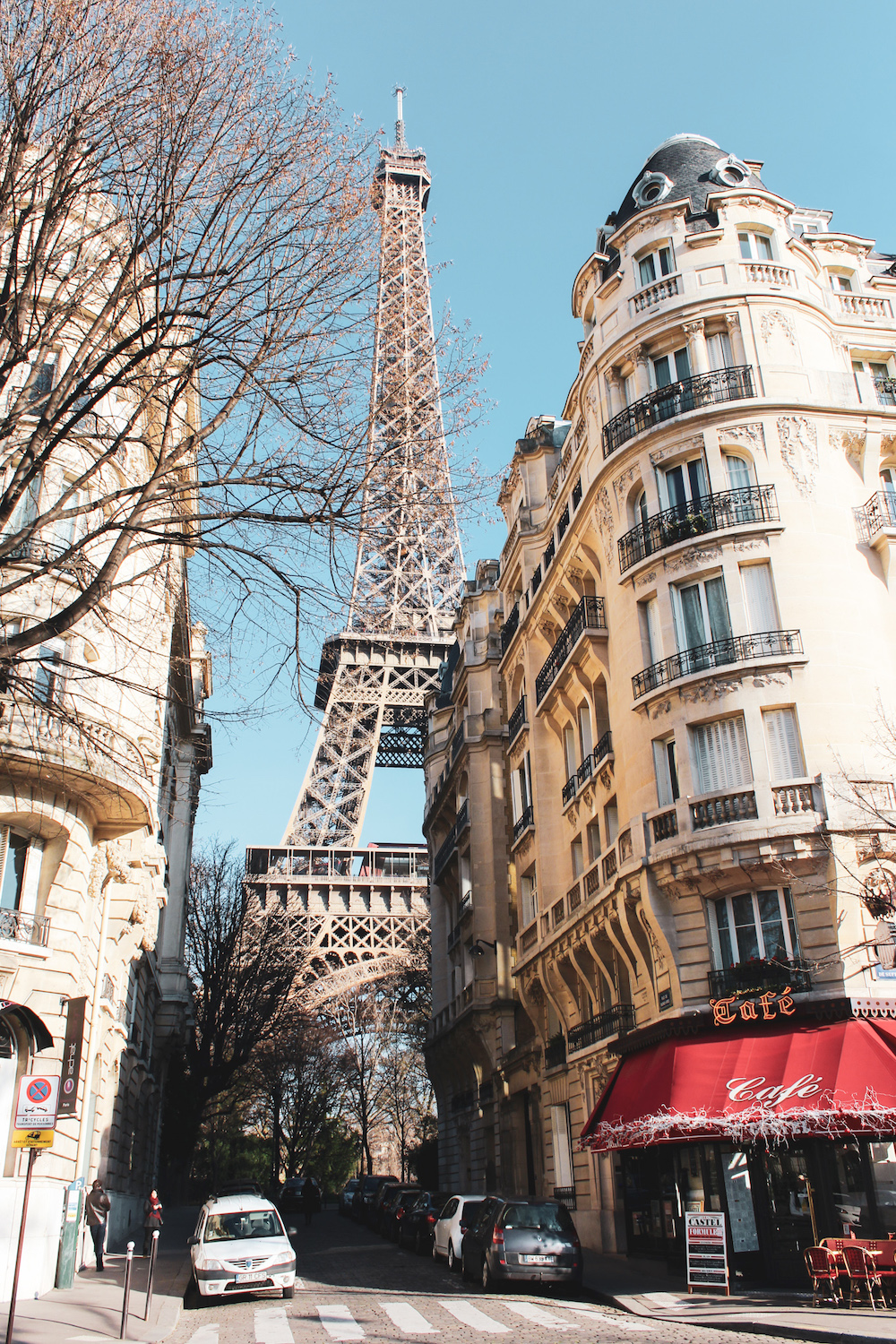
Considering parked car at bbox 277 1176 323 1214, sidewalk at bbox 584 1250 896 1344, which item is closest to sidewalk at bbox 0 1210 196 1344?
sidewalk at bbox 584 1250 896 1344

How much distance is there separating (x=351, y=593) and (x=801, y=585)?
11.1 meters

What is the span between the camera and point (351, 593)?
1152cm

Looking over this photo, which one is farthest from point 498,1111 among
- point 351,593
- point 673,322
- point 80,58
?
point 80,58

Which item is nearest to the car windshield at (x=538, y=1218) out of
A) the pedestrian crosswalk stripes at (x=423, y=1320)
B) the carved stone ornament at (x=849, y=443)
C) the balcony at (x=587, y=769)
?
the pedestrian crosswalk stripes at (x=423, y=1320)

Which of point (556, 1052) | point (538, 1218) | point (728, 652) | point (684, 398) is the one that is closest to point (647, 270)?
point (684, 398)

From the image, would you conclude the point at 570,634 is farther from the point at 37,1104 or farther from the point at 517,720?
the point at 37,1104

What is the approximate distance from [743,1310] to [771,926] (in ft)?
19.5

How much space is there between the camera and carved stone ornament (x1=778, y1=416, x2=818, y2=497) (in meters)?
20.7

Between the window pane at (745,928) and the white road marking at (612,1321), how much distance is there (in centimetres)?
582

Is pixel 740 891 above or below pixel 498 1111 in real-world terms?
above

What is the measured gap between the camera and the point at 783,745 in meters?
18.7

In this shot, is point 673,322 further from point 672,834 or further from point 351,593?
point 351,593

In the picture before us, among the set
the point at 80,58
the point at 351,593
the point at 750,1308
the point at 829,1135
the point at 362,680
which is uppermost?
the point at 362,680

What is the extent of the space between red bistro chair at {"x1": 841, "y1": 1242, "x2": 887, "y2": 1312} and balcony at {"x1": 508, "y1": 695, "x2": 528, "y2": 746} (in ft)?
56.7
